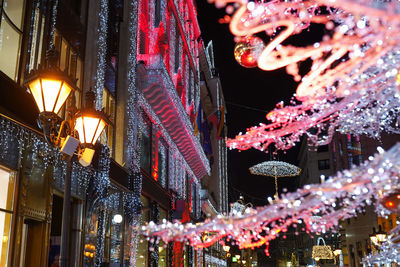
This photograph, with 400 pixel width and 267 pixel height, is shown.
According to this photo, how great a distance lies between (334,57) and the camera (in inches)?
229

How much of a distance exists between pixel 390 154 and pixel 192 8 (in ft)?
105

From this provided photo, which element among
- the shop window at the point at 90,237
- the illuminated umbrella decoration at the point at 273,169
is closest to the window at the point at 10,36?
the shop window at the point at 90,237

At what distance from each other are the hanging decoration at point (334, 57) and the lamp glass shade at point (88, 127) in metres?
2.60

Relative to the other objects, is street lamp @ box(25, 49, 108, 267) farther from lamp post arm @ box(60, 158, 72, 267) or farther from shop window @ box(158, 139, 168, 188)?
shop window @ box(158, 139, 168, 188)

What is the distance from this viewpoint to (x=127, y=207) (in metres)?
16.2

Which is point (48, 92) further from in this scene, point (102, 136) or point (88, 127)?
point (102, 136)

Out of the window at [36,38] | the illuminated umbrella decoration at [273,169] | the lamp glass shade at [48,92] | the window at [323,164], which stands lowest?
the lamp glass shade at [48,92]

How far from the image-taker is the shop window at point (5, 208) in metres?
8.89

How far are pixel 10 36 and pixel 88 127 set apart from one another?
345cm

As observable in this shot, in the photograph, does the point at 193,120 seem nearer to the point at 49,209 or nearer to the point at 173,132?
the point at 173,132

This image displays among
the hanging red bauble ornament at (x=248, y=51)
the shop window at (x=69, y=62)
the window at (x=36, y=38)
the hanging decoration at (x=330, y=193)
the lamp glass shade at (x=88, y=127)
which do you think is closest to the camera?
the hanging decoration at (x=330, y=193)

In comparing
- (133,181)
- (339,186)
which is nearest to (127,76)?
(133,181)

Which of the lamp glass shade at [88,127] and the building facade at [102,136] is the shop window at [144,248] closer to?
the building facade at [102,136]

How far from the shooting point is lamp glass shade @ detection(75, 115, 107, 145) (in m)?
7.49
